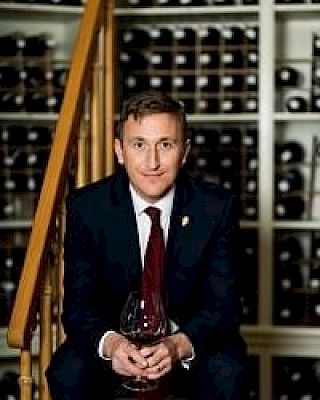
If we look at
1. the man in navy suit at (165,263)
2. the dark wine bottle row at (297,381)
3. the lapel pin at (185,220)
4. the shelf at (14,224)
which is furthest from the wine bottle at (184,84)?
the lapel pin at (185,220)

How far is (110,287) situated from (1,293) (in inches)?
58.1

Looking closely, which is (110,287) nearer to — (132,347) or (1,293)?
(132,347)

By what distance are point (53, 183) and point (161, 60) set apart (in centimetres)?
148

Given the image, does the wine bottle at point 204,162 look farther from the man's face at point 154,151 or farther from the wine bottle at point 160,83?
the man's face at point 154,151

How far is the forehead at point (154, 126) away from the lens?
2094 millimetres

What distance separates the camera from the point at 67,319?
2.20 metres

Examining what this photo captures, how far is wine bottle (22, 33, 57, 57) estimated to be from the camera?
3648 millimetres

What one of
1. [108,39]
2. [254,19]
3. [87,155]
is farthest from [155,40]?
[87,155]

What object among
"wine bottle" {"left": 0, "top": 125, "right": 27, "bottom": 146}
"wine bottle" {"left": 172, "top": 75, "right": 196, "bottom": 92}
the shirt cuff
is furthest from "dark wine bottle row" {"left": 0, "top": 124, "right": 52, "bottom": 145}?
the shirt cuff

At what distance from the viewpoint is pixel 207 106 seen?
364 cm

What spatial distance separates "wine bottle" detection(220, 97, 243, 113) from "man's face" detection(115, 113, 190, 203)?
4.94ft

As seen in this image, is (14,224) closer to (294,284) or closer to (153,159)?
(294,284)

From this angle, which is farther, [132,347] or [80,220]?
[80,220]

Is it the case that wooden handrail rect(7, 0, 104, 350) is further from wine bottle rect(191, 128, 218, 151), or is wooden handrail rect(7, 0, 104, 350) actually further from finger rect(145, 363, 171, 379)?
wine bottle rect(191, 128, 218, 151)
